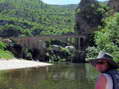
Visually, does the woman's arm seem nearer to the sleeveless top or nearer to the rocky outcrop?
the sleeveless top

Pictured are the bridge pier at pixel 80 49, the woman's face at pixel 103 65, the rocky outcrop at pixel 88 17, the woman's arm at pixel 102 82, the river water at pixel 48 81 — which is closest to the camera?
the woman's arm at pixel 102 82

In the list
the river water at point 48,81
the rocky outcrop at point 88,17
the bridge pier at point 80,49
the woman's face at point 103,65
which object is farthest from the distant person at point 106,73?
the rocky outcrop at point 88,17

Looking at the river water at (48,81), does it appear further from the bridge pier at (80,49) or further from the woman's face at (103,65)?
the bridge pier at (80,49)

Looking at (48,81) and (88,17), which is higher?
(48,81)

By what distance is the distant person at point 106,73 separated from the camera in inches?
217

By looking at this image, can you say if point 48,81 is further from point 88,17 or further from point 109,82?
point 88,17

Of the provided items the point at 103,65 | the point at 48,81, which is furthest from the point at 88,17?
the point at 103,65

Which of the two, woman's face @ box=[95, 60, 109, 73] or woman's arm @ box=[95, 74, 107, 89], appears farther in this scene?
woman's face @ box=[95, 60, 109, 73]

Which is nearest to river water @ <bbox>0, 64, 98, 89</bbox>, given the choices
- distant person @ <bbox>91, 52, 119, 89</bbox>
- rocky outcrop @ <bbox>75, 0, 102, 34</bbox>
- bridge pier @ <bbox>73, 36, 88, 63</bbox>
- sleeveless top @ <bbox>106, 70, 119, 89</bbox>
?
distant person @ <bbox>91, 52, 119, 89</bbox>

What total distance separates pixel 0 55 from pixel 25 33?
84.3 metres

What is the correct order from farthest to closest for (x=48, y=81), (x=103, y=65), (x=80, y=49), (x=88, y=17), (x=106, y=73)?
(x=80, y=49), (x=88, y=17), (x=48, y=81), (x=103, y=65), (x=106, y=73)

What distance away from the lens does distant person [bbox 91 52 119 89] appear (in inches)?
217

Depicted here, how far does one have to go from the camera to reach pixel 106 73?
5664 mm

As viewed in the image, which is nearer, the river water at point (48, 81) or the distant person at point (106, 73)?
the distant person at point (106, 73)
